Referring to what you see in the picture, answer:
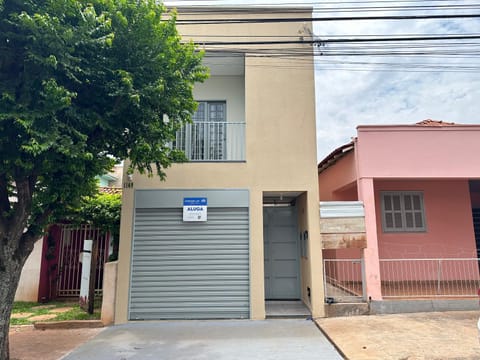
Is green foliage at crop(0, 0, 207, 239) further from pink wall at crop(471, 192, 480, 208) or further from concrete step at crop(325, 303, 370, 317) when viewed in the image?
pink wall at crop(471, 192, 480, 208)

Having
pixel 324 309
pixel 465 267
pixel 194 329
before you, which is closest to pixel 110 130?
pixel 194 329

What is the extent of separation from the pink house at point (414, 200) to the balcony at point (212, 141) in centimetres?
299

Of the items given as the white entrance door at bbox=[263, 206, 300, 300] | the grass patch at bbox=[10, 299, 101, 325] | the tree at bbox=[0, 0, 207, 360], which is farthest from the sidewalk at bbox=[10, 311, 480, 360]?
the white entrance door at bbox=[263, 206, 300, 300]

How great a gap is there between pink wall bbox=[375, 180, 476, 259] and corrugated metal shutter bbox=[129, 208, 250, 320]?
484 centimetres

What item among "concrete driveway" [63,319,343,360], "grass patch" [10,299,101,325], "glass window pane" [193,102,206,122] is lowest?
"concrete driveway" [63,319,343,360]

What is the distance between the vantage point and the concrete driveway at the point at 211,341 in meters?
5.18

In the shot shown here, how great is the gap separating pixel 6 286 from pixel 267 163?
217 inches

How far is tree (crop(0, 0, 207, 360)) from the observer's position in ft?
14.1

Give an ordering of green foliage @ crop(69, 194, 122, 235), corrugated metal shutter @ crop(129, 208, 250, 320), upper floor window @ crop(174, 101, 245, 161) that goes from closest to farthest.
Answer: corrugated metal shutter @ crop(129, 208, 250, 320) → upper floor window @ crop(174, 101, 245, 161) → green foliage @ crop(69, 194, 122, 235)

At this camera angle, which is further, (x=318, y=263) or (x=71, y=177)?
(x=318, y=263)

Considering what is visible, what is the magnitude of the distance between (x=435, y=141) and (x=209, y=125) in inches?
224

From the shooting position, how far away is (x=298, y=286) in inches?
344

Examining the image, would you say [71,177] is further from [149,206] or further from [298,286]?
[298,286]

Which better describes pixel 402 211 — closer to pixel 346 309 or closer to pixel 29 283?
pixel 346 309
